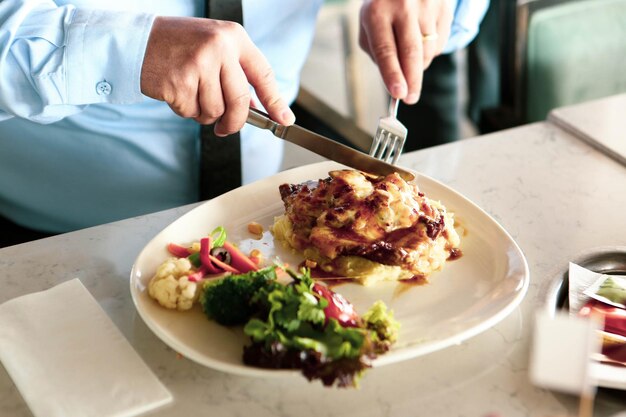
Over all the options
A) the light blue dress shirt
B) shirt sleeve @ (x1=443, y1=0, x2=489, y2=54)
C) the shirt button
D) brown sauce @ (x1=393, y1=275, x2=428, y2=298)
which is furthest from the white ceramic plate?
shirt sleeve @ (x1=443, y1=0, x2=489, y2=54)

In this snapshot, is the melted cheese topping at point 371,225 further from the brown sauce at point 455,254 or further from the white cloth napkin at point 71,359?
the white cloth napkin at point 71,359

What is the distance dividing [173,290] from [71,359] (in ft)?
0.61

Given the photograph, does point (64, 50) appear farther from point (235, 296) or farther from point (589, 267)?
point (589, 267)

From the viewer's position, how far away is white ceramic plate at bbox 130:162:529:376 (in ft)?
3.76

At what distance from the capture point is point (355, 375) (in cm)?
103

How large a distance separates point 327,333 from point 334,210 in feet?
1.14

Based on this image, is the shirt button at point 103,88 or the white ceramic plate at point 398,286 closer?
the white ceramic plate at point 398,286

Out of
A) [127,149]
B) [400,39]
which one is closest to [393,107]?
[400,39]

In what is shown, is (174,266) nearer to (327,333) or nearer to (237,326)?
(237,326)

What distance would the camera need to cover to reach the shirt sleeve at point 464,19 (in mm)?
2002

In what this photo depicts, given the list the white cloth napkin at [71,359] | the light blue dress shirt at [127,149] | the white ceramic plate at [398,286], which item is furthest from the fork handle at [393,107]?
the white cloth napkin at [71,359]

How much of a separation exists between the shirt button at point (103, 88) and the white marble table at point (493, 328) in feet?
0.94

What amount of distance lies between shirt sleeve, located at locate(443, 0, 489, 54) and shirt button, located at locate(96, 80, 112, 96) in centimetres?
98

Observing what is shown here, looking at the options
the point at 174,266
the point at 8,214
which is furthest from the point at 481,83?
the point at 174,266
